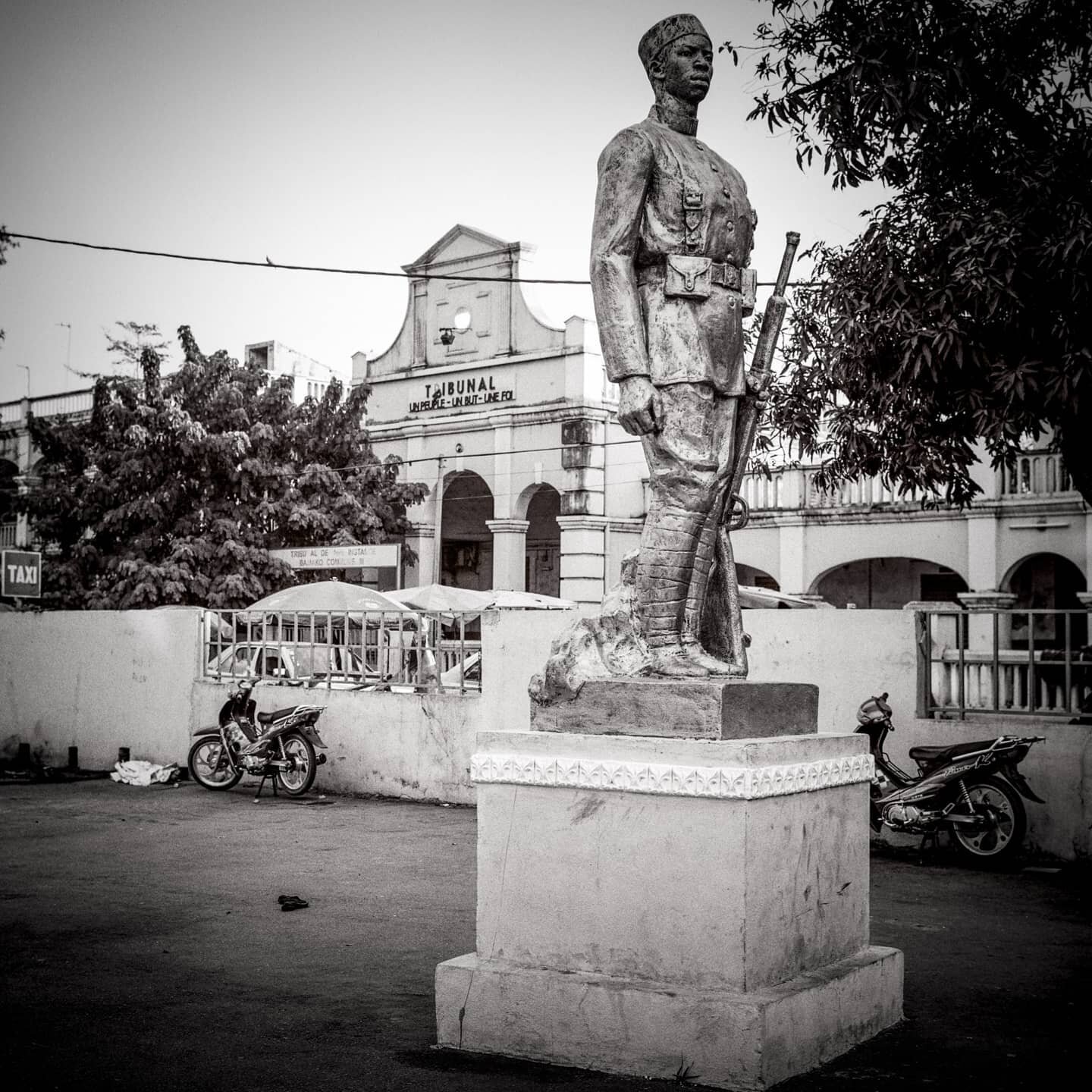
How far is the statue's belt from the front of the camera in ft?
16.3

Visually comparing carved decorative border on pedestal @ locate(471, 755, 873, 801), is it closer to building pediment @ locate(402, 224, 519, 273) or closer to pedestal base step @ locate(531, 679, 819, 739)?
pedestal base step @ locate(531, 679, 819, 739)

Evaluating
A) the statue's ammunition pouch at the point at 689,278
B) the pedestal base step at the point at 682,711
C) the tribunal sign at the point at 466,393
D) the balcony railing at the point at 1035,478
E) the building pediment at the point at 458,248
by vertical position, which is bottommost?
the pedestal base step at the point at 682,711

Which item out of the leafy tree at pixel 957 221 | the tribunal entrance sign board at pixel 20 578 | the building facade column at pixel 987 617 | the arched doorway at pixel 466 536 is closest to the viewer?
the leafy tree at pixel 957 221

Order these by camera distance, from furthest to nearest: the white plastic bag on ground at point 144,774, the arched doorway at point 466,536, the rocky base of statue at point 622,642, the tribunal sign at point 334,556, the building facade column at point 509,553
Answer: the arched doorway at point 466,536 → the building facade column at point 509,553 → the tribunal sign at point 334,556 → the white plastic bag on ground at point 144,774 → the rocky base of statue at point 622,642

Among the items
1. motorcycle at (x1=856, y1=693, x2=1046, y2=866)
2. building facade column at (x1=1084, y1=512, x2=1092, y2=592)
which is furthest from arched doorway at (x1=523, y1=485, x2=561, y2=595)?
motorcycle at (x1=856, y1=693, x2=1046, y2=866)

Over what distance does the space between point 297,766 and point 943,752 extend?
6160 millimetres

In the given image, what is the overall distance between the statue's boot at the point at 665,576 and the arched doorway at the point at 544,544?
24422 millimetres

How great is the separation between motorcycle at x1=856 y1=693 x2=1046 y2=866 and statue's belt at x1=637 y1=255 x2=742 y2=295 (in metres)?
4.94

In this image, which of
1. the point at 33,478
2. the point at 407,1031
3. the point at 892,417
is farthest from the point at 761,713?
the point at 33,478

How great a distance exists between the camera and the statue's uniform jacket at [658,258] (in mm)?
4941

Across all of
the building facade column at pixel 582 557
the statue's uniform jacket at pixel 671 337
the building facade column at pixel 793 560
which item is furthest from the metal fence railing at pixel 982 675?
the building facade column at pixel 582 557

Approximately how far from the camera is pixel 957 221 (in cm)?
861

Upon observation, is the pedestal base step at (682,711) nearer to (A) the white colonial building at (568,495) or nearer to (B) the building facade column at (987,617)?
(B) the building facade column at (987,617)

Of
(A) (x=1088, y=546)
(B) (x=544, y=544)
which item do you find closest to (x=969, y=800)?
(A) (x=1088, y=546)
